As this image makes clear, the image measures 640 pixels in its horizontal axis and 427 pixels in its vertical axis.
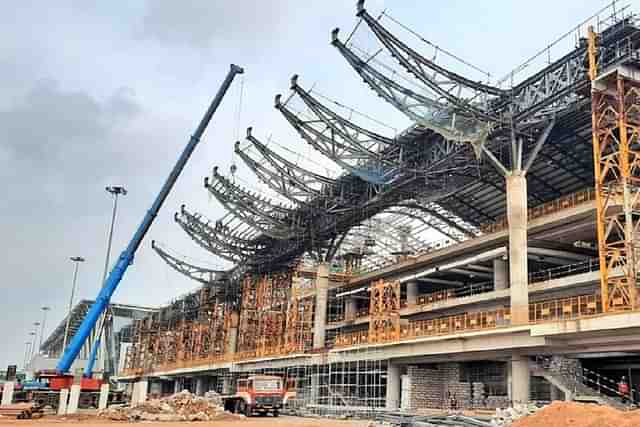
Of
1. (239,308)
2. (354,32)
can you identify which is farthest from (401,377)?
(239,308)

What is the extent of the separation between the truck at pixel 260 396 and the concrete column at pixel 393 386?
940cm

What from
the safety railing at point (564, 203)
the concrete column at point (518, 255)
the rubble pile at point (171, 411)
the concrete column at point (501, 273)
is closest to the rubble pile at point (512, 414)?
the concrete column at point (518, 255)

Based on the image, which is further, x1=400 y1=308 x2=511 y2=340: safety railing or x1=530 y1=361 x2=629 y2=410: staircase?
x1=400 y1=308 x2=511 y2=340: safety railing

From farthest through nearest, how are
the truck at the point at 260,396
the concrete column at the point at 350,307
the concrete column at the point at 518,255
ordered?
the concrete column at the point at 350,307, the truck at the point at 260,396, the concrete column at the point at 518,255

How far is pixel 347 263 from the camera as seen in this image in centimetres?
5562

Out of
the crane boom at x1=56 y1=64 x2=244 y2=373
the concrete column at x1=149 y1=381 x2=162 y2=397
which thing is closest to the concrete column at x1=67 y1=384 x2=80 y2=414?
the crane boom at x1=56 y1=64 x2=244 y2=373

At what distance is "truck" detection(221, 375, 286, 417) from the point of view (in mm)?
31688

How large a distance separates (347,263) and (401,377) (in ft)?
56.5

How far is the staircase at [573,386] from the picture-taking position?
983 inches

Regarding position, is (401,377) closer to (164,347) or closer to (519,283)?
(519,283)

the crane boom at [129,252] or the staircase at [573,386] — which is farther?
the crane boom at [129,252]

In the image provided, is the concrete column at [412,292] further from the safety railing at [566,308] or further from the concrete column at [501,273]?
the safety railing at [566,308]

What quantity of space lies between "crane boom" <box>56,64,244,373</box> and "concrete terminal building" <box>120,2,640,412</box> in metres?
4.42

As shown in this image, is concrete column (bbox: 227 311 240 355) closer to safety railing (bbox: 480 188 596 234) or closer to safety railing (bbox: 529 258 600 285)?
safety railing (bbox: 529 258 600 285)
